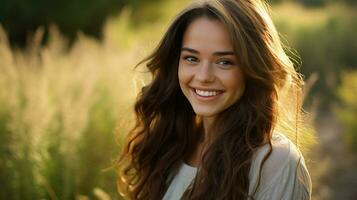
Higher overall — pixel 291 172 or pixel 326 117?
pixel 291 172

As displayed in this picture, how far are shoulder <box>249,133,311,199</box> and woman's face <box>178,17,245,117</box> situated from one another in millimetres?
268

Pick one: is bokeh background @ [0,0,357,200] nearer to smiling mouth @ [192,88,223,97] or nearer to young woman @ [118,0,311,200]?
young woman @ [118,0,311,200]

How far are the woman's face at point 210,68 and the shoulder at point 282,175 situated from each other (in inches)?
10.6

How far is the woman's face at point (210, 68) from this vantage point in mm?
2162

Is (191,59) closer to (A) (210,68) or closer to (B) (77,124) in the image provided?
(A) (210,68)

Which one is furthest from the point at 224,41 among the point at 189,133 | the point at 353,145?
the point at 353,145

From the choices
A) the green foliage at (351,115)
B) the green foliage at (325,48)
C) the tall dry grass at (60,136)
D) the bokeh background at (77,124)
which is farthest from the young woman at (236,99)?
the green foliage at (325,48)

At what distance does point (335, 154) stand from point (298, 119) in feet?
17.6

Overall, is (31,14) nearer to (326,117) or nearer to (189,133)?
(326,117)

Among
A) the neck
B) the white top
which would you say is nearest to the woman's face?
the neck

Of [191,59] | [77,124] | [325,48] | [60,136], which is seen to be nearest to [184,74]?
[191,59]

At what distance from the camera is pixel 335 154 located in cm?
750

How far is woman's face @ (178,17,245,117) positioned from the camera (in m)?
2.16

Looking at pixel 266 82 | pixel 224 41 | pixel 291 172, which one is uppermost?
pixel 224 41
